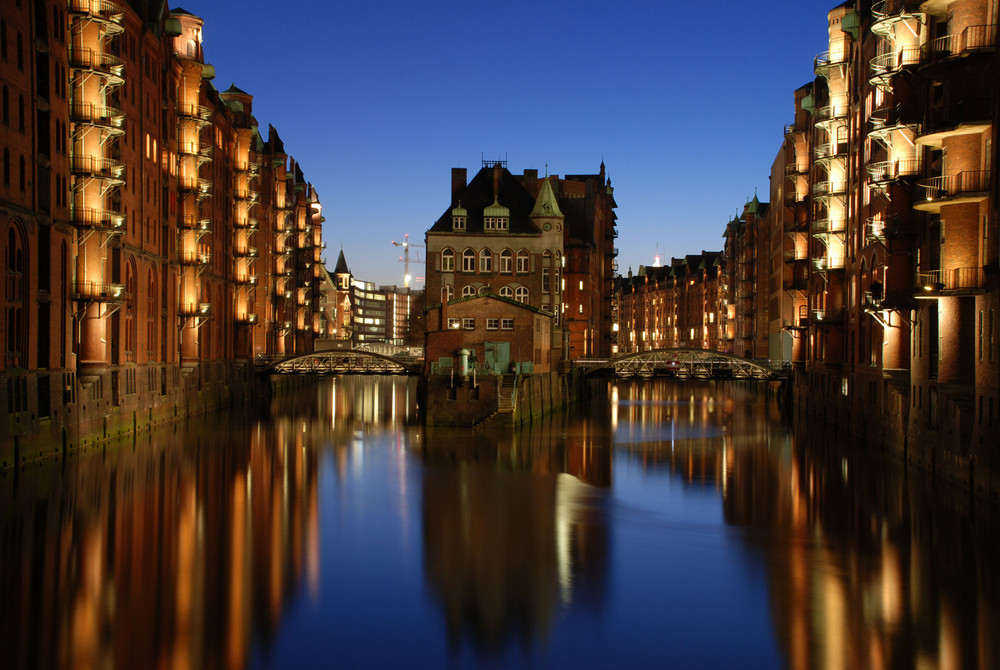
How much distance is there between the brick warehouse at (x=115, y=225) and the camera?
3819cm

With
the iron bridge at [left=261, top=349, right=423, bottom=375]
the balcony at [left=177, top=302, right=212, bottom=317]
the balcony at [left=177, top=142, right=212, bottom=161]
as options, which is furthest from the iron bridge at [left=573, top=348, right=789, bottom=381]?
the balcony at [left=177, top=142, right=212, bottom=161]

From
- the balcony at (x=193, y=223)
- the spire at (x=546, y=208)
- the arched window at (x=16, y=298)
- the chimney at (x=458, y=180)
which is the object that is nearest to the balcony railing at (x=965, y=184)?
the arched window at (x=16, y=298)

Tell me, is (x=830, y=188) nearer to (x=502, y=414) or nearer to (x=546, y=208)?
(x=502, y=414)

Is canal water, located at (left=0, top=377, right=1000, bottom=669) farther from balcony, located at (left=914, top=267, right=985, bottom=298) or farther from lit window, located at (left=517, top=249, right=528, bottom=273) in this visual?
lit window, located at (left=517, top=249, right=528, bottom=273)

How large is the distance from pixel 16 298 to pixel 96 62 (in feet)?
38.9

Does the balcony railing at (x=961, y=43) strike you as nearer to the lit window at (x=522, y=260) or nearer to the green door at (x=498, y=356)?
the green door at (x=498, y=356)

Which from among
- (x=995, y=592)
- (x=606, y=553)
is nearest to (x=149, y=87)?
(x=606, y=553)

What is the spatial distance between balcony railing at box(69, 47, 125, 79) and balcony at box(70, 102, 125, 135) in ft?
5.12

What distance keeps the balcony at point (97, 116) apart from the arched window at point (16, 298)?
757 centimetres

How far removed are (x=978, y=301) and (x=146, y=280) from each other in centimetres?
4125

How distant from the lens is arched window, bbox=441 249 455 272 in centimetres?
7572

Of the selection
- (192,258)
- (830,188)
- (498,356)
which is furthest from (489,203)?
(830,188)

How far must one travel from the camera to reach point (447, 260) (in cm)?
7581

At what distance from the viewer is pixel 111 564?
25.5 metres
